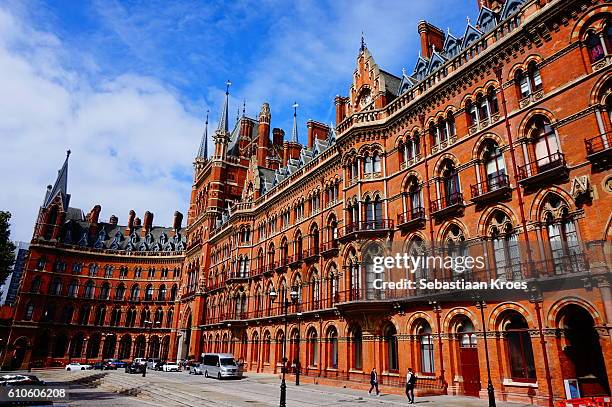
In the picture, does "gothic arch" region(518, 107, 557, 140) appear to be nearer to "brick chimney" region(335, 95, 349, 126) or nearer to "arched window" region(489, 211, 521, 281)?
"arched window" region(489, 211, 521, 281)

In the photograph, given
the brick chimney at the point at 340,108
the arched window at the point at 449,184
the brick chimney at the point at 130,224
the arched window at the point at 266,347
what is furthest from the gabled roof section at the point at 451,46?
the brick chimney at the point at 130,224

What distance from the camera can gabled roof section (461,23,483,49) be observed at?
1004 inches

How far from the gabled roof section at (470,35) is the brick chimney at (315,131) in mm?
22396

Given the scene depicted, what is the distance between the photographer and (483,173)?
23.1 m

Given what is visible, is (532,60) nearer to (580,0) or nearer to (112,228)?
(580,0)

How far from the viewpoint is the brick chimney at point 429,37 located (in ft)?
104

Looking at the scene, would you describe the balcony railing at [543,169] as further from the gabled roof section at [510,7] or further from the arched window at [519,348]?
the gabled roof section at [510,7]

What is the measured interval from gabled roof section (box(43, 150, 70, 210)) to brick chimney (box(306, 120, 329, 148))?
168 feet

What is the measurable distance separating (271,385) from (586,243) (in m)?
22.6

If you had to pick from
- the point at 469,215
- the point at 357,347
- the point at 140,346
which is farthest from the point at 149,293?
the point at 469,215

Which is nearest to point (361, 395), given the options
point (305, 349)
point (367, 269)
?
point (367, 269)

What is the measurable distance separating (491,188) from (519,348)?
27.2 ft

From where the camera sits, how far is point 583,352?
18.0m

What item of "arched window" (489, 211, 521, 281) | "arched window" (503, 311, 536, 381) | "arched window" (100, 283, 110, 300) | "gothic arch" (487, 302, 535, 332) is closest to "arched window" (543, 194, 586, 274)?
"arched window" (489, 211, 521, 281)
